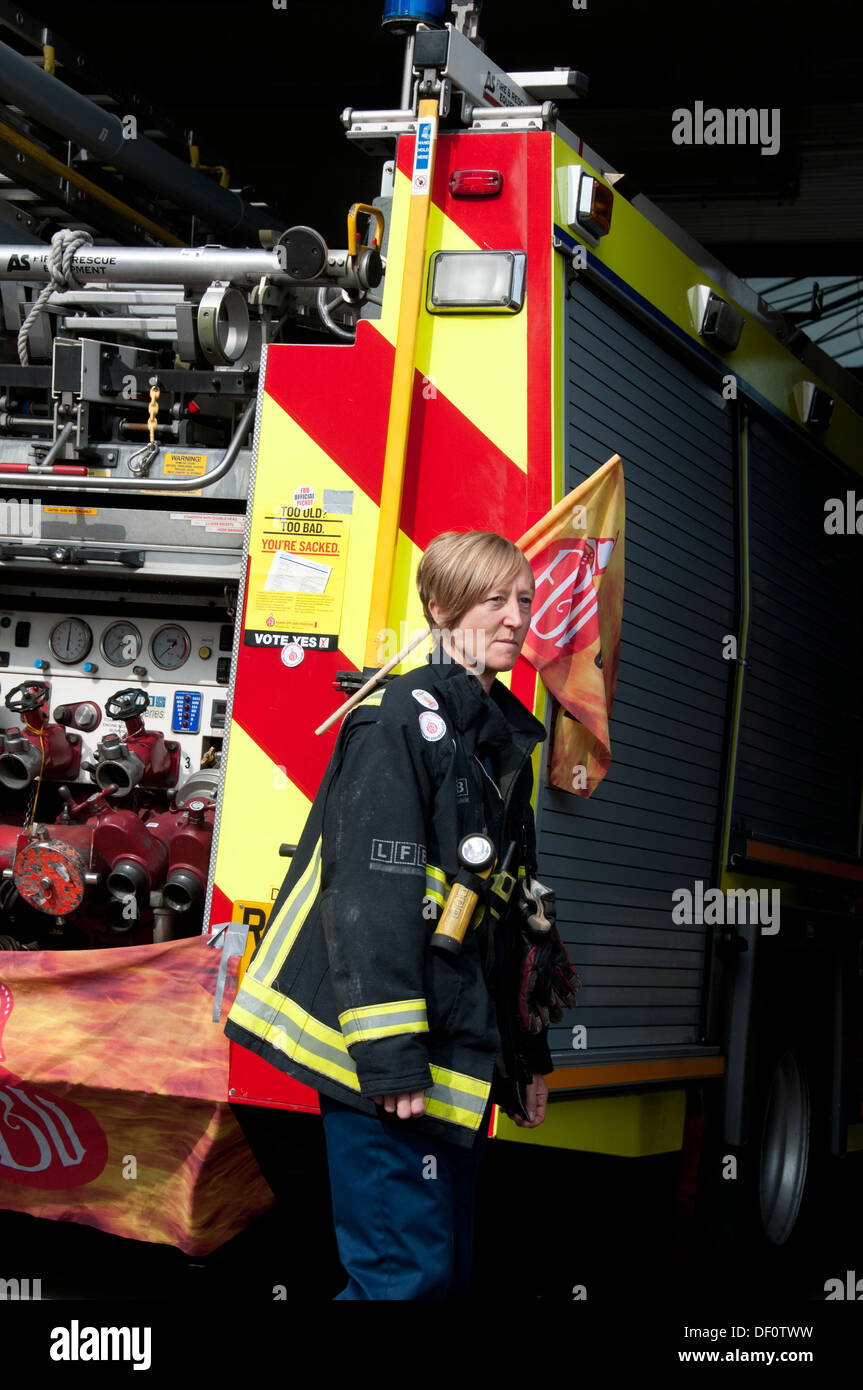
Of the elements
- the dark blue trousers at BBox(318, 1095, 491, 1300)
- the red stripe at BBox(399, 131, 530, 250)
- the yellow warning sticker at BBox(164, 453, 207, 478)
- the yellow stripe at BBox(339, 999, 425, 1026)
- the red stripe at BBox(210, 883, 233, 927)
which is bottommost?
the dark blue trousers at BBox(318, 1095, 491, 1300)

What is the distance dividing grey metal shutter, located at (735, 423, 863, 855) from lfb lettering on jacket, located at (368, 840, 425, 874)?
232cm

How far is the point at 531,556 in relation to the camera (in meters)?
3.24

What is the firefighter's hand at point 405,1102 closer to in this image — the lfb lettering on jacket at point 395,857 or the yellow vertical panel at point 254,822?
the lfb lettering on jacket at point 395,857

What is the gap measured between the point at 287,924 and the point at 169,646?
1.89 m

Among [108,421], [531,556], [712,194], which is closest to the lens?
[531,556]

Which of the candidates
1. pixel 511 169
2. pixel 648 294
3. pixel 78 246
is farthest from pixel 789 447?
pixel 78 246

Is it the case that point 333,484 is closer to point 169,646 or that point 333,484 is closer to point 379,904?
point 169,646

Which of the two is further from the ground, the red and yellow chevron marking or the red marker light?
the red marker light

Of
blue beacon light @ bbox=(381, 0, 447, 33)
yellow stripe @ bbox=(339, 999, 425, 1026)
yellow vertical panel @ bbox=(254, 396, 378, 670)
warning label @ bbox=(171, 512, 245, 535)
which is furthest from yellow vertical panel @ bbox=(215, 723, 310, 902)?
blue beacon light @ bbox=(381, 0, 447, 33)

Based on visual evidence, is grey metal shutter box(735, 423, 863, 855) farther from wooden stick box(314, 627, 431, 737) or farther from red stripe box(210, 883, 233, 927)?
red stripe box(210, 883, 233, 927)

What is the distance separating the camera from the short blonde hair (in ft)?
8.46

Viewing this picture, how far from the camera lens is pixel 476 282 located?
11.1ft
